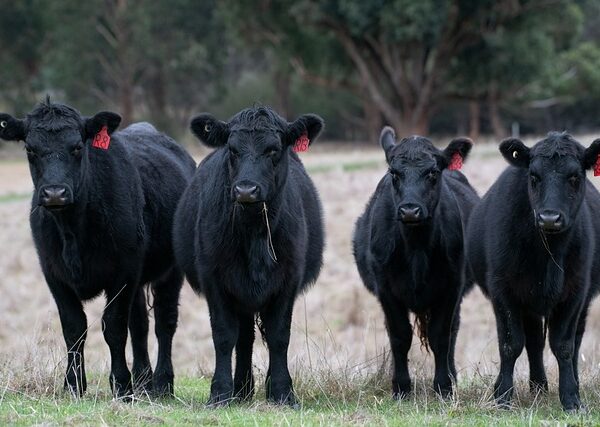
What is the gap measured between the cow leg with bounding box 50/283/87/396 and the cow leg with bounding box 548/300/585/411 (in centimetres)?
399

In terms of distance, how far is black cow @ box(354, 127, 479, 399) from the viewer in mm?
9594

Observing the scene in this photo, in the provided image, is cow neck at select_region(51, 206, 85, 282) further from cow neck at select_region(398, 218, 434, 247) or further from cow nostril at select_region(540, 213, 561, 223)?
cow nostril at select_region(540, 213, 561, 223)

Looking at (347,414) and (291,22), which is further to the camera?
(291,22)

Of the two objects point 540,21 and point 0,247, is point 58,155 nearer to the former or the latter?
point 0,247

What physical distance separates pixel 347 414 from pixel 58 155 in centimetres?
318

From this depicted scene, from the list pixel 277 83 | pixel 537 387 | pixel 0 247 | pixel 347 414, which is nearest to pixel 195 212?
pixel 347 414

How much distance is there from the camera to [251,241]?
347 inches

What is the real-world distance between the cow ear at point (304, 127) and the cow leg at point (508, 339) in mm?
2049

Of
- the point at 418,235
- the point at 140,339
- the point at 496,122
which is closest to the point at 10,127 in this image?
the point at 140,339

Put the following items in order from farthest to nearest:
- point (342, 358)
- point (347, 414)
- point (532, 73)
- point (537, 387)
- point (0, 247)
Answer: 1. point (532, 73)
2. point (0, 247)
3. point (342, 358)
4. point (537, 387)
5. point (347, 414)

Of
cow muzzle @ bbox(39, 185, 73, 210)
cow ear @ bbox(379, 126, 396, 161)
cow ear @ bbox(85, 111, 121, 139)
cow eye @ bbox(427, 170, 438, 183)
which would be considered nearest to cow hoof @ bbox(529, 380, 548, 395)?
cow eye @ bbox(427, 170, 438, 183)

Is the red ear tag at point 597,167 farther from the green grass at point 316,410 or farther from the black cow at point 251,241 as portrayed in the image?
the black cow at point 251,241

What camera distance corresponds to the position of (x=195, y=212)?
9.54m

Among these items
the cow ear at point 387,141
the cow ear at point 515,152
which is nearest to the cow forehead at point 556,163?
the cow ear at point 515,152
